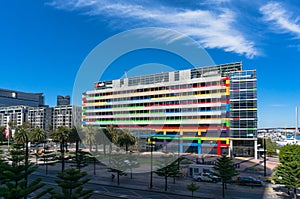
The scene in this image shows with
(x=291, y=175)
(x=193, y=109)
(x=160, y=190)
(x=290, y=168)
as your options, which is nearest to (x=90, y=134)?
(x=193, y=109)

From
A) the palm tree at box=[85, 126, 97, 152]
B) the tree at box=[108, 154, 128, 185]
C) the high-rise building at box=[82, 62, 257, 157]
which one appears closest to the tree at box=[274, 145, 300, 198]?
the tree at box=[108, 154, 128, 185]

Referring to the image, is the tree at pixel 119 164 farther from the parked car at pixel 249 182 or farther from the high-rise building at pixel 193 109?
the high-rise building at pixel 193 109

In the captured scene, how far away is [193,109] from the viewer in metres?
94.4

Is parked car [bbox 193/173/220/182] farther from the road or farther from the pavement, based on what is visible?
the pavement

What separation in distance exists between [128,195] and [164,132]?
6052 cm

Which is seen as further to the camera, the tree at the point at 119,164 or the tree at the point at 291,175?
the tree at the point at 119,164

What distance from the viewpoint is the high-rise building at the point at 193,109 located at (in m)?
85.8

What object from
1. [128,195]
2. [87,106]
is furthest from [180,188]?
[87,106]

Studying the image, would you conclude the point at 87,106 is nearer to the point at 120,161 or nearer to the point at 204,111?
the point at 204,111

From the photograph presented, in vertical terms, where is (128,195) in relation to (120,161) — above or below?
below

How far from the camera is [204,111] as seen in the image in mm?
92000

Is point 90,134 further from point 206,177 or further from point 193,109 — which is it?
point 206,177

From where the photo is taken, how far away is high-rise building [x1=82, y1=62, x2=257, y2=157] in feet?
281

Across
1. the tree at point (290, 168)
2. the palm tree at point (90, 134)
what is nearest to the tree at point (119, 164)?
the tree at point (290, 168)
